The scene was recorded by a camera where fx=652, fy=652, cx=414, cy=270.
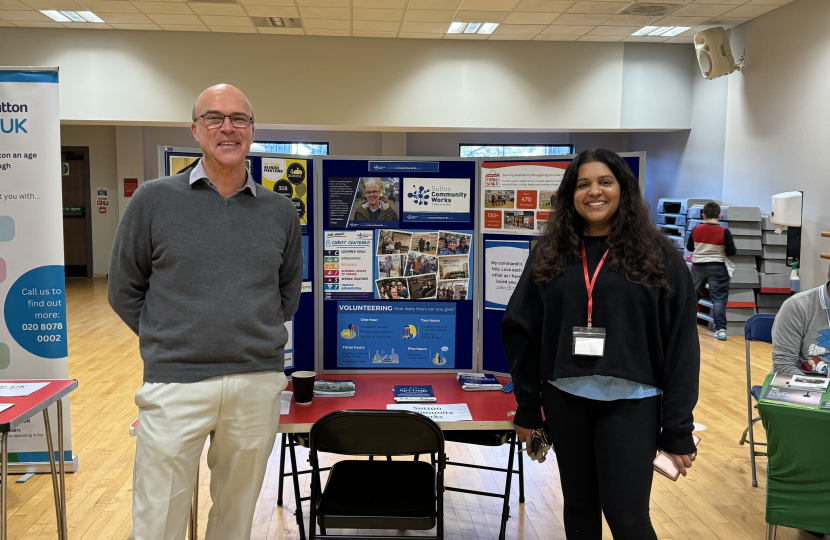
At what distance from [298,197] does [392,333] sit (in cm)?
75

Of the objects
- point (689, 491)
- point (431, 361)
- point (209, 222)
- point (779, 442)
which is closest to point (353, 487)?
point (431, 361)

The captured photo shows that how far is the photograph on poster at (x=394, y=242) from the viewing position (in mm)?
2990

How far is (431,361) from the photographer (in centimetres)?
→ 306

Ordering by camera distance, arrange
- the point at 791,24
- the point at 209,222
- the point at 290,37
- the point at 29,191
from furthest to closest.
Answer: the point at 290,37
the point at 791,24
the point at 29,191
the point at 209,222

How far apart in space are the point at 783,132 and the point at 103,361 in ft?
25.2

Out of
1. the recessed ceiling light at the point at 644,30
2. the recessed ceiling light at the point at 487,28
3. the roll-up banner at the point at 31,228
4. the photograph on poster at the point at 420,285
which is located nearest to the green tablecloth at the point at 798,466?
the photograph on poster at the point at 420,285

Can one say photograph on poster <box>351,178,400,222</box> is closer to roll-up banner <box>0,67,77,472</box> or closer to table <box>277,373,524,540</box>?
table <box>277,373,524,540</box>

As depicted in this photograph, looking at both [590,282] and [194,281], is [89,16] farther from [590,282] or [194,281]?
[590,282]

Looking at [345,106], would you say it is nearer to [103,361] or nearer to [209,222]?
[103,361]

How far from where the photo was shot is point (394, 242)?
2.99m

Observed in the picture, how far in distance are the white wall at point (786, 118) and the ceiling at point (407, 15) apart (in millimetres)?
338

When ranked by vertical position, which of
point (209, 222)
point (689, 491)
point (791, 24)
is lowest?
point (689, 491)

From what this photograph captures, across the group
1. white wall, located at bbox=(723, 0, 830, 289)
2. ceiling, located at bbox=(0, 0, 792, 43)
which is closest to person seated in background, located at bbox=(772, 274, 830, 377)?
white wall, located at bbox=(723, 0, 830, 289)

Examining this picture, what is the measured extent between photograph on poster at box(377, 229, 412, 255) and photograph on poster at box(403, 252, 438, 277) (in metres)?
0.06
